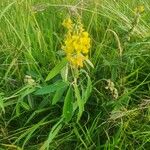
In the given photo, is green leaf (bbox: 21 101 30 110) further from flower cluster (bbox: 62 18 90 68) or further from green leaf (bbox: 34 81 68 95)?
flower cluster (bbox: 62 18 90 68)

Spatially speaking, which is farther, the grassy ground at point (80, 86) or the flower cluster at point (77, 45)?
the grassy ground at point (80, 86)

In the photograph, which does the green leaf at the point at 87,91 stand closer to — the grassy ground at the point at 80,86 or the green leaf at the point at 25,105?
the grassy ground at the point at 80,86

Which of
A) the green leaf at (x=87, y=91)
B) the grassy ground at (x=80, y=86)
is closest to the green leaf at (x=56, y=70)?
the grassy ground at (x=80, y=86)

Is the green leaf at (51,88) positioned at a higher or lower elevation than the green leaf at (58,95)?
higher

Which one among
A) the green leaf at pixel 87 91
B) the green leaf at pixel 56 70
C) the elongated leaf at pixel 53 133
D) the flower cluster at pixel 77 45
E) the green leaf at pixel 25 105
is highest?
the flower cluster at pixel 77 45

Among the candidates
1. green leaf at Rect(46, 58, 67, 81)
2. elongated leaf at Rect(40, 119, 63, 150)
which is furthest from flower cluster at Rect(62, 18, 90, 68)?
elongated leaf at Rect(40, 119, 63, 150)

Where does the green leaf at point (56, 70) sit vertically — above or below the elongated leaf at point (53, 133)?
above

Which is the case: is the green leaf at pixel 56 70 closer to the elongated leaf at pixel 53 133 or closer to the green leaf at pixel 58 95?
the green leaf at pixel 58 95

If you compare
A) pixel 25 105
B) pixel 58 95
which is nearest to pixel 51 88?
pixel 58 95

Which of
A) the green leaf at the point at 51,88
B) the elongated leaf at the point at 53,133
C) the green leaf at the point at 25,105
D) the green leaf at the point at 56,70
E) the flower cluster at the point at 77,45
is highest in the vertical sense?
the flower cluster at the point at 77,45
